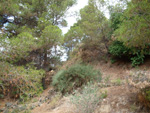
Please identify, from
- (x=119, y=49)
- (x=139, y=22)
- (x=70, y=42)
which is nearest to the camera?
(x=139, y=22)

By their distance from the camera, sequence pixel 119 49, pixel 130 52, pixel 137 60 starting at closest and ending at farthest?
pixel 130 52 < pixel 137 60 < pixel 119 49

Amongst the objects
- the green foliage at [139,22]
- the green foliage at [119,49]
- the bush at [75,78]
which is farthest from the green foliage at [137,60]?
the green foliage at [139,22]

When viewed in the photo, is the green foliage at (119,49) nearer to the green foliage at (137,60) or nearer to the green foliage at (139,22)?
the green foliage at (137,60)

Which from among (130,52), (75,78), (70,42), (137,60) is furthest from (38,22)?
(137,60)

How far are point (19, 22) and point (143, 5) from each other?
392 inches

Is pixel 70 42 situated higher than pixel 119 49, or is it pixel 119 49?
pixel 70 42

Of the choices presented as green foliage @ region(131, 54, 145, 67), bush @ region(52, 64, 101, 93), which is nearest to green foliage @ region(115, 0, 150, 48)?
bush @ region(52, 64, 101, 93)

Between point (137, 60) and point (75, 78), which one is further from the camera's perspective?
point (137, 60)

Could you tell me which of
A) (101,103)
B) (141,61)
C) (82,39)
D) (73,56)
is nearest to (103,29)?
(82,39)

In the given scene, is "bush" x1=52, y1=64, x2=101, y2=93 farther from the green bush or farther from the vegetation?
the green bush

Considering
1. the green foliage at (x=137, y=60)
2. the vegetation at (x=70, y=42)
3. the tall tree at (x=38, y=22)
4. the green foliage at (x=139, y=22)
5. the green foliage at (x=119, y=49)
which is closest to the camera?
the green foliage at (x=139, y=22)

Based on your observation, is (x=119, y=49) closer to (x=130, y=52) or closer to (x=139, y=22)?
(x=130, y=52)

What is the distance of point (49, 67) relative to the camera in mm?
11477

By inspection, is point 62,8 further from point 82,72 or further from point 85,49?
point 82,72
